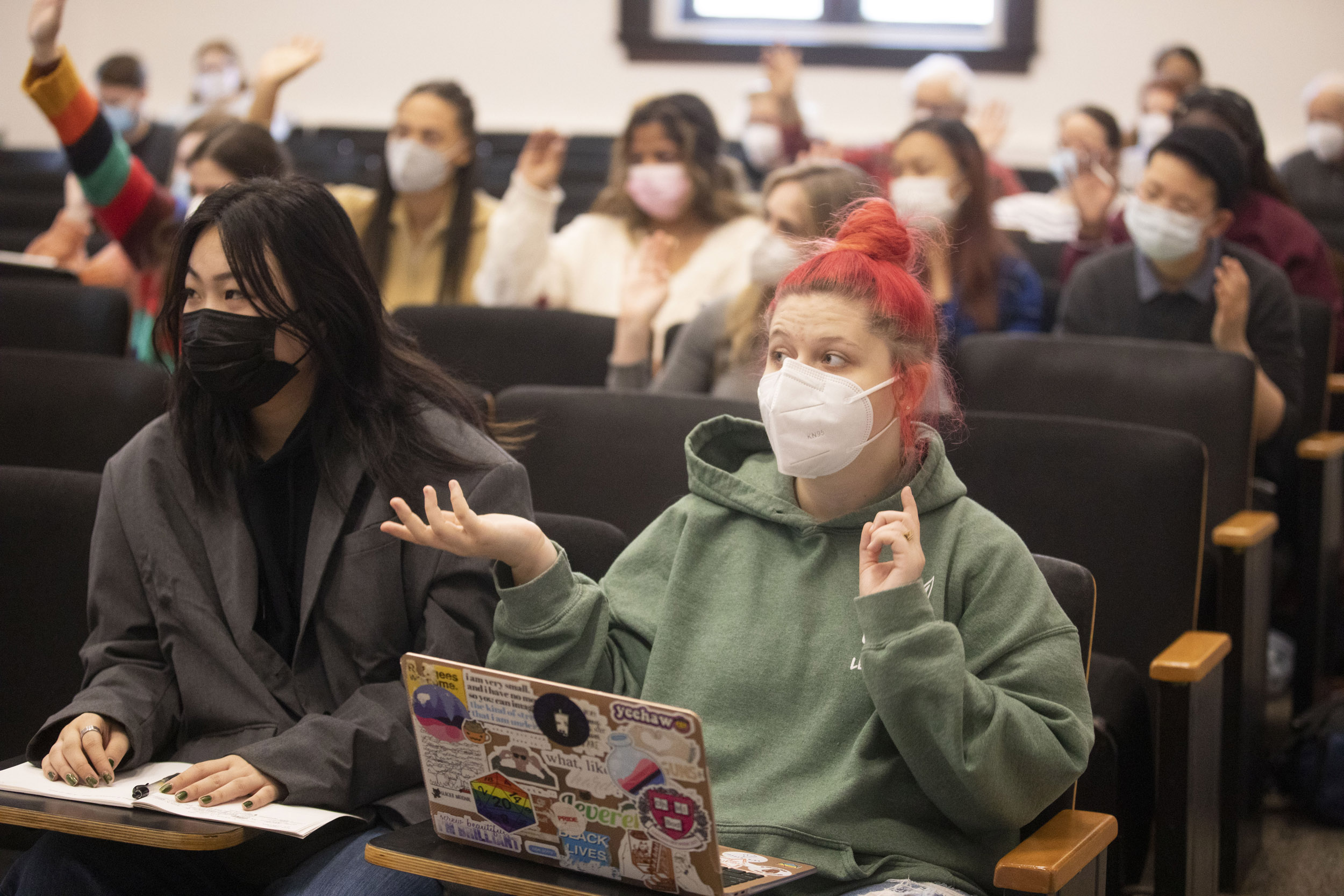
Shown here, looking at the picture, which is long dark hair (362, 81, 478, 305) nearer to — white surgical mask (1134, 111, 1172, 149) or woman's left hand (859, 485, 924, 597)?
woman's left hand (859, 485, 924, 597)

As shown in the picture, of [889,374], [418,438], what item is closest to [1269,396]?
[889,374]

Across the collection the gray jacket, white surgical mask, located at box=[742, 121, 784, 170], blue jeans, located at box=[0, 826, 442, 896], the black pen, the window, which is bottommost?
blue jeans, located at box=[0, 826, 442, 896]

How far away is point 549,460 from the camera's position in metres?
2.29

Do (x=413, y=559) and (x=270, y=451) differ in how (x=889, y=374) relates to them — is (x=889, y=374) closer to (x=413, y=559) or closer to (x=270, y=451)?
(x=413, y=559)

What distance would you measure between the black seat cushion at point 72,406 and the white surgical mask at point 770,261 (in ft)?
4.06

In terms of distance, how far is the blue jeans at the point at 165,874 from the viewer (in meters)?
1.45

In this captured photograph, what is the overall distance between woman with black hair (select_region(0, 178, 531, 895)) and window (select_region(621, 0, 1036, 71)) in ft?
23.3

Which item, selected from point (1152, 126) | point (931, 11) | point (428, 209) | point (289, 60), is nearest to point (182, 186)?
point (289, 60)

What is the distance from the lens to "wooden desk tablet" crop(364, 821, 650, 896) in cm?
121

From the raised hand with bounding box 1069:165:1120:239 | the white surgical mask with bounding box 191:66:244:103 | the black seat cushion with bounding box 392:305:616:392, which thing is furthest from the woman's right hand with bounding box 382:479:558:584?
the white surgical mask with bounding box 191:66:244:103

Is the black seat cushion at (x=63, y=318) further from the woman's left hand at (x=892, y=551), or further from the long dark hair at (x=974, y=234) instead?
the woman's left hand at (x=892, y=551)

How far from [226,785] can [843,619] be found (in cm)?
68

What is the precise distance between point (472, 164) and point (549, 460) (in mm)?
1927

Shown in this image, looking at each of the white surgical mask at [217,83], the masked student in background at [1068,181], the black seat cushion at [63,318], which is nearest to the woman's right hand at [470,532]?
the black seat cushion at [63,318]
